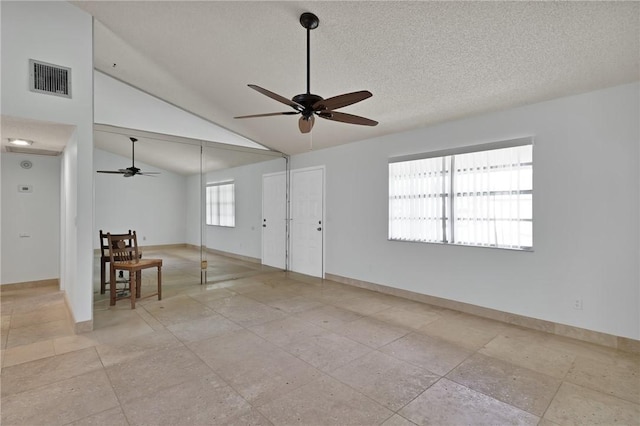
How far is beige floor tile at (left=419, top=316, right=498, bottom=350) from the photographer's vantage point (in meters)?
3.16

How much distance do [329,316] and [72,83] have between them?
153 inches

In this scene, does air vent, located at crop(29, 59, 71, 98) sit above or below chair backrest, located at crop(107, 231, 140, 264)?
above

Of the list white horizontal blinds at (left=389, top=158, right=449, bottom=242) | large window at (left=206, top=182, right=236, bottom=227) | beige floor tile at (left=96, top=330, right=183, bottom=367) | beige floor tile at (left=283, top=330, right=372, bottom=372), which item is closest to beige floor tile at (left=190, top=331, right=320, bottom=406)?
beige floor tile at (left=283, top=330, right=372, bottom=372)

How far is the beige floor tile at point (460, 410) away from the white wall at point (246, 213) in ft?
17.2

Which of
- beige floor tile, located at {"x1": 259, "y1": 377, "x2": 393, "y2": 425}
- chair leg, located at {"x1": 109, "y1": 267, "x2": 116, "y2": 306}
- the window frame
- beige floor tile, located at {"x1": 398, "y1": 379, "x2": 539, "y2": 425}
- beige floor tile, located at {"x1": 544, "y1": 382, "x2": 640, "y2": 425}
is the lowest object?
beige floor tile, located at {"x1": 544, "y1": 382, "x2": 640, "y2": 425}

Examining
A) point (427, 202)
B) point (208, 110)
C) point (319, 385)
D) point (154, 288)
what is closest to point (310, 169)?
point (208, 110)

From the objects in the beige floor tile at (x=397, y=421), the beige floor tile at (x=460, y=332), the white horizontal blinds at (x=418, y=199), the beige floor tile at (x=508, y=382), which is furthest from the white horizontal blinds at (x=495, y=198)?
the beige floor tile at (x=397, y=421)

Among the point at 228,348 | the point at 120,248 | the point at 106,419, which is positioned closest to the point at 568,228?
the point at 228,348

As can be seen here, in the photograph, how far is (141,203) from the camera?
17.7 feet

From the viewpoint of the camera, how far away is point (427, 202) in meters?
4.45

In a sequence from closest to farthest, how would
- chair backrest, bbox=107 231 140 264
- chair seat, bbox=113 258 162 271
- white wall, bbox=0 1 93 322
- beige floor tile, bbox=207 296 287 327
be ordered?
white wall, bbox=0 1 93 322, beige floor tile, bbox=207 296 287 327, chair seat, bbox=113 258 162 271, chair backrest, bbox=107 231 140 264

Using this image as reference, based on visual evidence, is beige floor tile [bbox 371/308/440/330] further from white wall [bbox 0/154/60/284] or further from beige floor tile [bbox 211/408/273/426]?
white wall [bbox 0/154/60/284]

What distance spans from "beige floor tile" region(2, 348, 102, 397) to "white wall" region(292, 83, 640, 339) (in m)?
3.99

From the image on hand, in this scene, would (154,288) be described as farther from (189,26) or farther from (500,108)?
(500,108)
